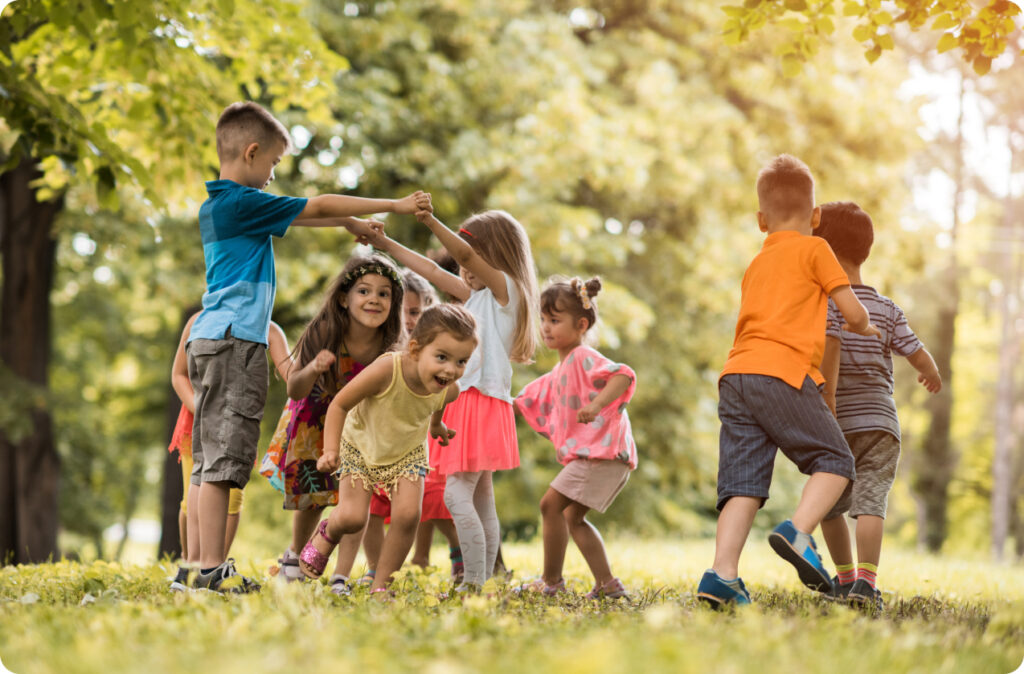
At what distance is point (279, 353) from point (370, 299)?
0.70 metres

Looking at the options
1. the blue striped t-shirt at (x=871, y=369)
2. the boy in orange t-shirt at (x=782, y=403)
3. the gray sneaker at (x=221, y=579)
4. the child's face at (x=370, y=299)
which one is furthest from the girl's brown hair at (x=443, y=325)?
the blue striped t-shirt at (x=871, y=369)

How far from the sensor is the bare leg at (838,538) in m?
4.86

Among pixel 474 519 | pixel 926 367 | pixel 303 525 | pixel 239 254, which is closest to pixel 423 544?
pixel 303 525

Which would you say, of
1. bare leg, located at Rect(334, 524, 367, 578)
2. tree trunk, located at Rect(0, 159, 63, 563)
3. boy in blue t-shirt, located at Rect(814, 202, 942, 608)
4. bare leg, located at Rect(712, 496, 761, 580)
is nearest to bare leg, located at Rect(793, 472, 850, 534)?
bare leg, located at Rect(712, 496, 761, 580)

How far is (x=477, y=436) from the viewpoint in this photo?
482cm

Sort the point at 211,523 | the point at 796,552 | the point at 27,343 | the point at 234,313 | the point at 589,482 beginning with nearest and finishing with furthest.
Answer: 1. the point at 796,552
2. the point at 211,523
3. the point at 234,313
4. the point at 589,482
5. the point at 27,343

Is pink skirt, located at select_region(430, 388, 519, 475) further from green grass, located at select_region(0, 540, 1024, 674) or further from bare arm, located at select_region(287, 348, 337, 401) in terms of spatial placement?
bare arm, located at select_region(287, 348, 337, 401)

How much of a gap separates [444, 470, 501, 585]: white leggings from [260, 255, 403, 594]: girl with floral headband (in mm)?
718

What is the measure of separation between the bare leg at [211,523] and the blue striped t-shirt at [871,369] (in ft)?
10.6

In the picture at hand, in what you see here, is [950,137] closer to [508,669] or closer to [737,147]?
[737,147]

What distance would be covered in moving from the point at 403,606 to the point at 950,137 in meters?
21.5

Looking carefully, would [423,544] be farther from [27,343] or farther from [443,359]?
[27,343]

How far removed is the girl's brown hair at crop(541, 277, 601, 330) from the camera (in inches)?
208

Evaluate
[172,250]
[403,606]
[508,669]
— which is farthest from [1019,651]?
[172,250]
